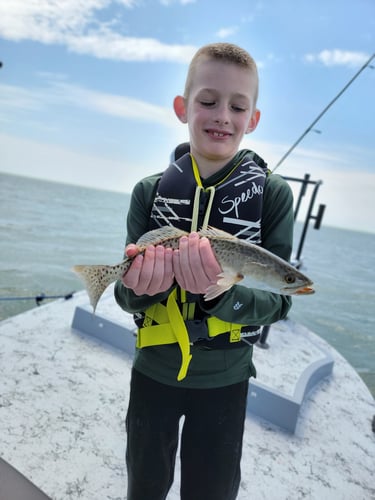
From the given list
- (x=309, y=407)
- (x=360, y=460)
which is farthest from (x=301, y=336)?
(x=360, y=460)

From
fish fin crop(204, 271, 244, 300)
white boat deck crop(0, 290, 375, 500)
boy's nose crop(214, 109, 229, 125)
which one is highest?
boy's nose crop(214, 109, 229, 125)

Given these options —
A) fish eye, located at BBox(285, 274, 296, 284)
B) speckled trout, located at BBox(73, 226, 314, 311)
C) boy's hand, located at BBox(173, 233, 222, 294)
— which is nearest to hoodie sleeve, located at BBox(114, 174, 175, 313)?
speckled trout, located at BBox(73, 226, 314, 311)

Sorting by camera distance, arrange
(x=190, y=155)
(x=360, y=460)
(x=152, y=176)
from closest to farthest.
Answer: (x=190, y=155) → (x=152, y=176) → (x=360, y=460)

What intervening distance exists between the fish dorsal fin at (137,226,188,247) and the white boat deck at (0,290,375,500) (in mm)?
2264

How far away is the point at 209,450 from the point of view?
2.03 meters

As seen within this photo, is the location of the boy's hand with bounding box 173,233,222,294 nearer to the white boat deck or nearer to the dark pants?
the dark pants

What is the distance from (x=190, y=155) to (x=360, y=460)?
3.60 metres

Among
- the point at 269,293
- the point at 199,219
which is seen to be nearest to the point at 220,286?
the point at 269,293

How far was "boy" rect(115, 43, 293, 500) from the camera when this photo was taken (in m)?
1.98

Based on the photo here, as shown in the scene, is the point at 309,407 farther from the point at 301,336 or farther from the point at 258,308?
the point at 258,308

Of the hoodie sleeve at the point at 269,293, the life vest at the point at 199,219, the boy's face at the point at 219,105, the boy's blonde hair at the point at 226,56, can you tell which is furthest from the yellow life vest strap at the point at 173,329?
the boy's blonde hair at the point at 226,56

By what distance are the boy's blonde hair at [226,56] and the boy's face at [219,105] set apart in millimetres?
29

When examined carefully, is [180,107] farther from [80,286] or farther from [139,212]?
[80,286]

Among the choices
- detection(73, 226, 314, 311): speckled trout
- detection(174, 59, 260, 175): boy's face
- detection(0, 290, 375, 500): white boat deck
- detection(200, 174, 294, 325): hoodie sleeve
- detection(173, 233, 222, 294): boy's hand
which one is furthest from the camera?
detection(0, 290, 375, 500): white boat deck
